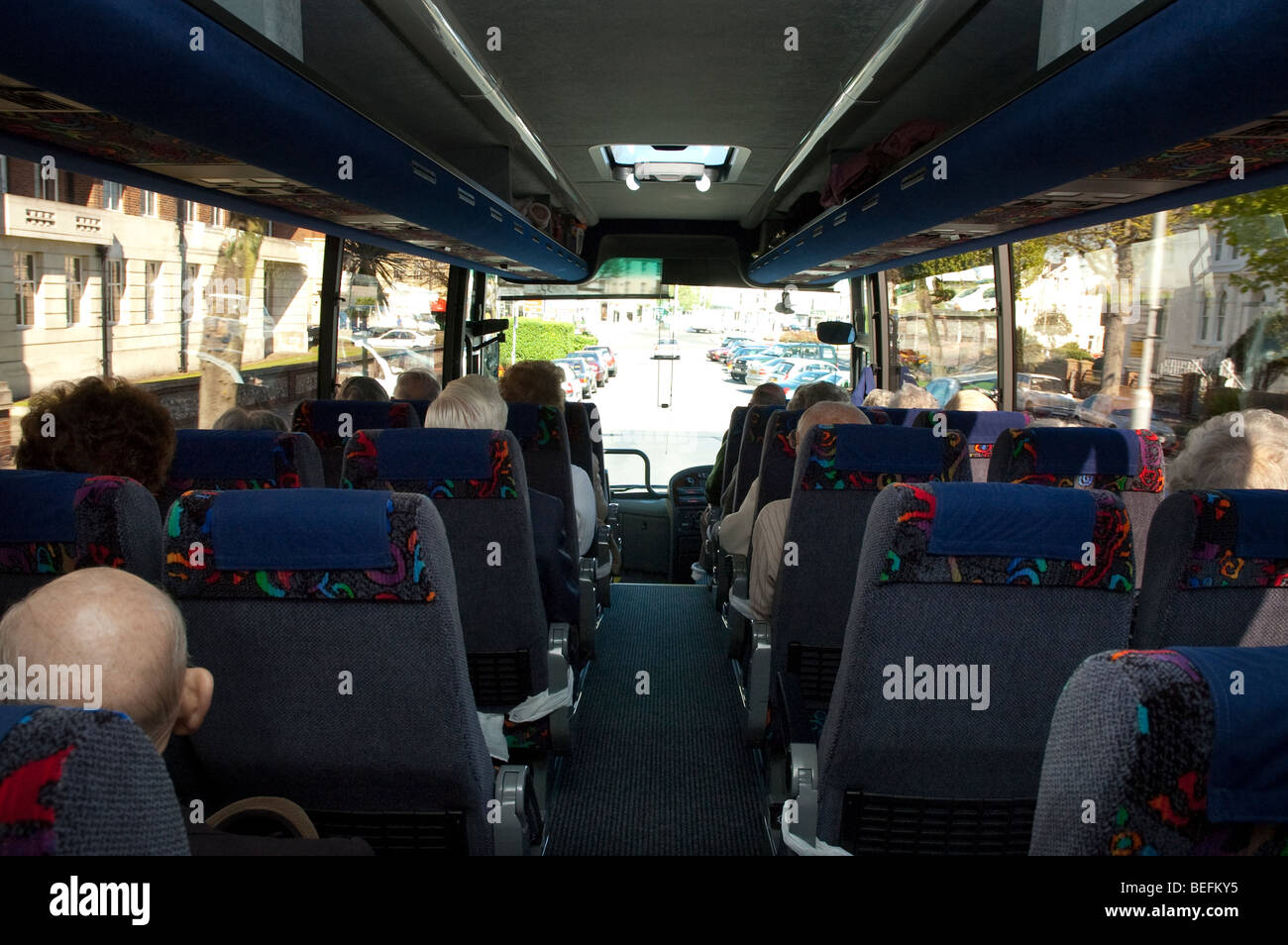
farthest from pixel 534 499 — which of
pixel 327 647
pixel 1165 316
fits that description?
pixel 1165 316

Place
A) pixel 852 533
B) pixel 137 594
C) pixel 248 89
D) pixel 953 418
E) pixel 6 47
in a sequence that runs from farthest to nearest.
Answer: pixel 953 418 < pixel 852 533 < pixel 248 89 < pixel 6 47 < pixel 137 594

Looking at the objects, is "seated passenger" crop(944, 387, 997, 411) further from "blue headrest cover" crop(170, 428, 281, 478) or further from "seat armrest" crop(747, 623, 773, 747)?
"blue headrest cover" crop(170, 428, 281, 478)

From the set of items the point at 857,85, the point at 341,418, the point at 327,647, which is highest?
the point at 857,85

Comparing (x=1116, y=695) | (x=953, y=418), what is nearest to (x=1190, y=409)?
(x=953, y=418)

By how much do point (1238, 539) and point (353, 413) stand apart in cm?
317

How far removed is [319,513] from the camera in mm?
1574

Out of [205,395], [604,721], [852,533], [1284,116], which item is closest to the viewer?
[1284,116]

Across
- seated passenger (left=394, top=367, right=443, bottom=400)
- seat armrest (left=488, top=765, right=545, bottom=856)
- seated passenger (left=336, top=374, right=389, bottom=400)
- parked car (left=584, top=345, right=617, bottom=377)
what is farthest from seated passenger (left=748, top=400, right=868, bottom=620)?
parked car (left=584, top=345, right=617, bottom=377)

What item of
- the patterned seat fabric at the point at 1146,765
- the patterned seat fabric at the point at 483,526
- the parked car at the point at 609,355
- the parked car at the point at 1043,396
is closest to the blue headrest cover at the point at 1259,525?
the patterned seat fabric at the point at 1146,765

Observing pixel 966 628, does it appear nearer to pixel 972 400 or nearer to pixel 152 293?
pixel 972 400

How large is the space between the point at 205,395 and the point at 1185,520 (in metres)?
4.35

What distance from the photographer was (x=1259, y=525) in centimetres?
165

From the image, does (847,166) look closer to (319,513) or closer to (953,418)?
(953,418)

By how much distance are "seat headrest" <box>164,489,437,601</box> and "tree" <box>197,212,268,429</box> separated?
126 inches
